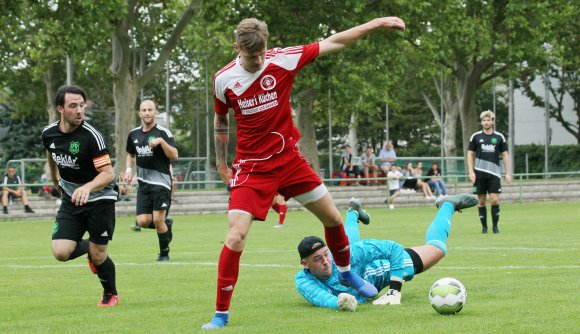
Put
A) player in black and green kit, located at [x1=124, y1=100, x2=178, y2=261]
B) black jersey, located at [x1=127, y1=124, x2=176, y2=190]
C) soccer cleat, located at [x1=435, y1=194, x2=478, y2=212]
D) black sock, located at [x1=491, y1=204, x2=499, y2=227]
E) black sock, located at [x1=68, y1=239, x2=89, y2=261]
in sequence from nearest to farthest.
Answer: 1. black sock, located at [x1=68, y1=239, x2=89, y2=261]
2. soccer cleat, located at [x1=435, y1=194, x2=478, y2=212]
3. player in black and green kit, located at [x1=124, y1=100, x2=178, y2=261]
4. black jersey, located at [x1=127, y1=124, x2=176, y2=190]
5. black sock, located at [x1=491, y1=204, x2=499, y2=227]

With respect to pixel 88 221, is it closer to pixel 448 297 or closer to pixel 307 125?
pixel 448 297

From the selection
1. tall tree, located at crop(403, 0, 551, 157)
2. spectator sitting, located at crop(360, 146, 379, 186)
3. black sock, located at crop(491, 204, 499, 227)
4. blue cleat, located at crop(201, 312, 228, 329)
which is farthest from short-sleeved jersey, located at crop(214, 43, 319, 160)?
tall tree, located at crop(403, 0, 551, 157)

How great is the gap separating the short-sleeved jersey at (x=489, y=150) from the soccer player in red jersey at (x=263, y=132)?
39.7ft

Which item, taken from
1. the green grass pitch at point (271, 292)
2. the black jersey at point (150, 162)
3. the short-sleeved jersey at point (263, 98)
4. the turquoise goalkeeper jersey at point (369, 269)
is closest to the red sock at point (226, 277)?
the green grass pitch at point (271, 292)

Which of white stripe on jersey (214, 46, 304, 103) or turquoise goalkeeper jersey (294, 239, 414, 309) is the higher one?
white stripe on jersey (214, 46, 304, 103)

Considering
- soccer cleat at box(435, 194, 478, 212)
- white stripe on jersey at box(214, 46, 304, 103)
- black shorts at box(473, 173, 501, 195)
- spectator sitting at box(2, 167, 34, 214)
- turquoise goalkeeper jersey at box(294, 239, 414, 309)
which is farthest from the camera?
spectator sitting at box(2, 167, 34, 214)

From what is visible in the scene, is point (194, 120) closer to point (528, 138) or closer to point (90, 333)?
point (528, 138)

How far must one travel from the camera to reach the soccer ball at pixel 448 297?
25.9 ft

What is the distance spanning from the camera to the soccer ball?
789 cm

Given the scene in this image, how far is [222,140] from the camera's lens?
8.41 m

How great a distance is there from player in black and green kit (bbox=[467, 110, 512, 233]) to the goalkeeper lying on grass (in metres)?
10.2

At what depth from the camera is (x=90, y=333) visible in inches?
299

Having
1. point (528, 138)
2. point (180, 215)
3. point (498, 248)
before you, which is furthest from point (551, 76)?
point (498, 248)

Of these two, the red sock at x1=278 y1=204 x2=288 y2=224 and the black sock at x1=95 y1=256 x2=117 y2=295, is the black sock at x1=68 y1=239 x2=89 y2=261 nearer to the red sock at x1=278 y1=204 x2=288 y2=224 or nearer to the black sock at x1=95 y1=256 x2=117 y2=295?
the black sock at x1=95 y1=256 x2=117 y2=295
